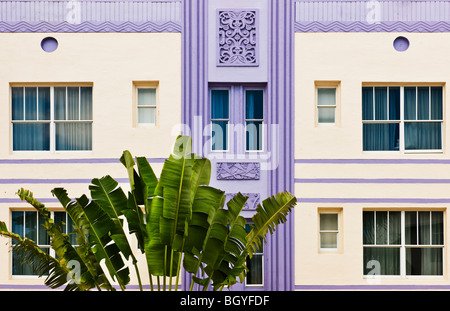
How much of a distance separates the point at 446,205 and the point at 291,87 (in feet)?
14.6

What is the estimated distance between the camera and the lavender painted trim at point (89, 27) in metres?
12.2

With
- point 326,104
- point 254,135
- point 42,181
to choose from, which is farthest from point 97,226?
point 326,104

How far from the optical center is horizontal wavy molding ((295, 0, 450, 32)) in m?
12.1

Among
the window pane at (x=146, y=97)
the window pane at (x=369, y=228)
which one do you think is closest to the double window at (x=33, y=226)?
the window pane at (x=146, y=97)

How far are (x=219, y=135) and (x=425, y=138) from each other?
4841 millimetres

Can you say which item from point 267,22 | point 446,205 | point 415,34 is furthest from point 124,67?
point 446,205

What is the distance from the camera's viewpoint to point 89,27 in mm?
12219

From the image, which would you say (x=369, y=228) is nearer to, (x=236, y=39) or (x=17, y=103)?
(x=236, y=39)

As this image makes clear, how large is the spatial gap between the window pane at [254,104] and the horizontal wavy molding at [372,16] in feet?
5.73

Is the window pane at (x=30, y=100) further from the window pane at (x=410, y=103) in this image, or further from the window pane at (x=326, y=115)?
the window pane at (x=410, y=103)

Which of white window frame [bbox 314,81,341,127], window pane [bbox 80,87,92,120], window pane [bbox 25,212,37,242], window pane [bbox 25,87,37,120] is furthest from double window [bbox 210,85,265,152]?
window pane [bbox 25,212,37,242]

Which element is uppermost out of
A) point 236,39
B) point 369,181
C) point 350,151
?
point 236,39

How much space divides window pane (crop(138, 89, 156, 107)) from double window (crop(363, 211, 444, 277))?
564 cm
